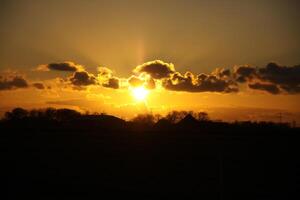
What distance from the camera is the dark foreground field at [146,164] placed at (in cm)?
2155

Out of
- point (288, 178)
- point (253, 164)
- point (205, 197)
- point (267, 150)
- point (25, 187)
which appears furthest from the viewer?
point (267, 150)

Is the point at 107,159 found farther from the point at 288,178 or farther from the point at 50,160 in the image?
the point at 288,178

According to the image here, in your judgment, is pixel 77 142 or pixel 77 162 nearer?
pixel 77 162

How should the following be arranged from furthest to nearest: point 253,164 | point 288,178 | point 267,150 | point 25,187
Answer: point 267,150
point 253,164
point 288,178
point 25,187

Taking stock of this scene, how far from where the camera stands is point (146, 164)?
26875 millimetres

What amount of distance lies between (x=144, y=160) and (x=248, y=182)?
706 centimetres

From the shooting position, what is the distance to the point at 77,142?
29016 millimetres

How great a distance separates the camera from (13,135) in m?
23.8

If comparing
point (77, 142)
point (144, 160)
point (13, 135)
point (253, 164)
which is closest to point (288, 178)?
point (253, 164)

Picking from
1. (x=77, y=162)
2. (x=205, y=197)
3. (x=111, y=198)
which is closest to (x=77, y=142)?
(x=77, y=162)

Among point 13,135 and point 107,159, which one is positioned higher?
point 13,135

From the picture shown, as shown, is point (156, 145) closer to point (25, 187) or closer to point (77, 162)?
point (77, 162)

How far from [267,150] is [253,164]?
3.37 m

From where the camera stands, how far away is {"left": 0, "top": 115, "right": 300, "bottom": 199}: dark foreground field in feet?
70.7
